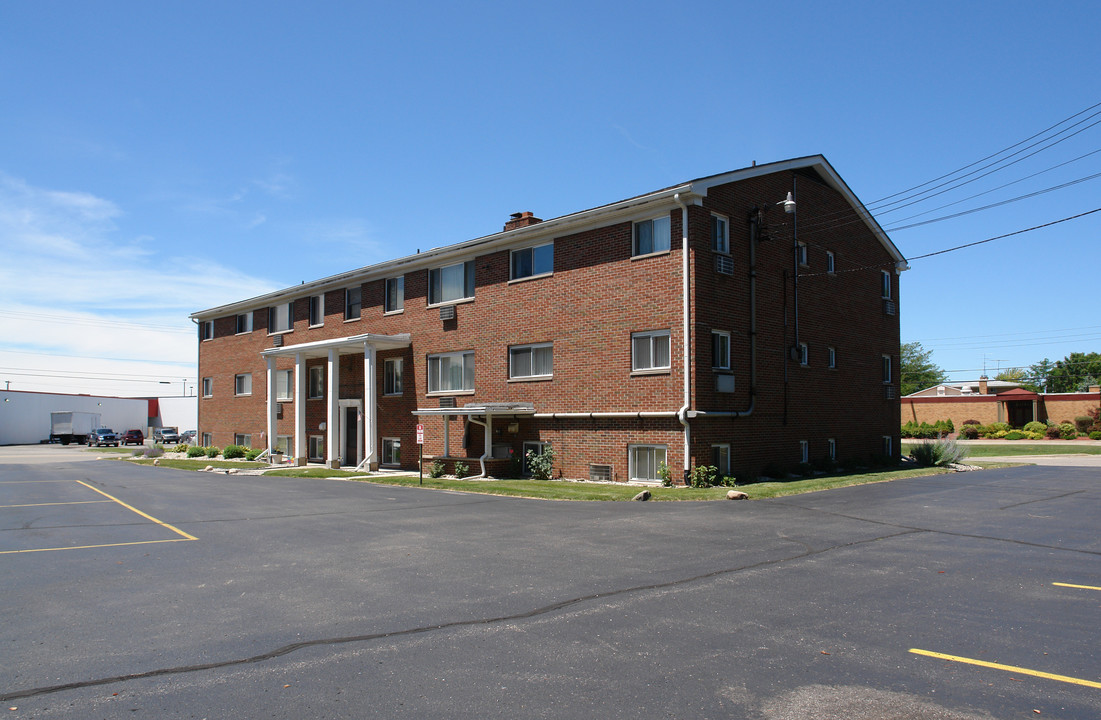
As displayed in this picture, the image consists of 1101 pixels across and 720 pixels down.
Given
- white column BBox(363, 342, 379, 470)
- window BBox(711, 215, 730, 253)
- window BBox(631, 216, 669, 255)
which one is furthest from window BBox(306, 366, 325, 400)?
window BBox(711, 215, 730, 253)

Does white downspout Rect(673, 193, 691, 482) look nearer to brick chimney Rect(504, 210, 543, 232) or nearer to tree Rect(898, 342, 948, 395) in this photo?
brick chimney Rect(504, 210, 543, 232)

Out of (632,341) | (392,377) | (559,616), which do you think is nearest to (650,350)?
(632,341)

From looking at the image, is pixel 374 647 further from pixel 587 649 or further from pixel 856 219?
pixel 856 219

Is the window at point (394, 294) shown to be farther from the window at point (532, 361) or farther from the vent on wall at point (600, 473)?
the vent on wall at point (600, 473)

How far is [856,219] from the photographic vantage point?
27.2 m

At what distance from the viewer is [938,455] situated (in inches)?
1066

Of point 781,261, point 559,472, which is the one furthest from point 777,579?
point 781,261

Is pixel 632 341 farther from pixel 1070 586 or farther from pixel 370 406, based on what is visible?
pixel 1070 586

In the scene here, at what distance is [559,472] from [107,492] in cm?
1260

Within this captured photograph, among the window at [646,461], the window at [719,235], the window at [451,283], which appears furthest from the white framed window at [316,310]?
the window at [719,235]

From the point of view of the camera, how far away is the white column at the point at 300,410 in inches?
1217

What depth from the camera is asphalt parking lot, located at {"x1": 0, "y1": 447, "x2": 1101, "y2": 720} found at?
505 centimetres

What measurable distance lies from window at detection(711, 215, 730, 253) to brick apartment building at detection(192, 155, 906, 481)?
0.06 meters

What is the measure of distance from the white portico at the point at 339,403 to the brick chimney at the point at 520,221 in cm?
610
